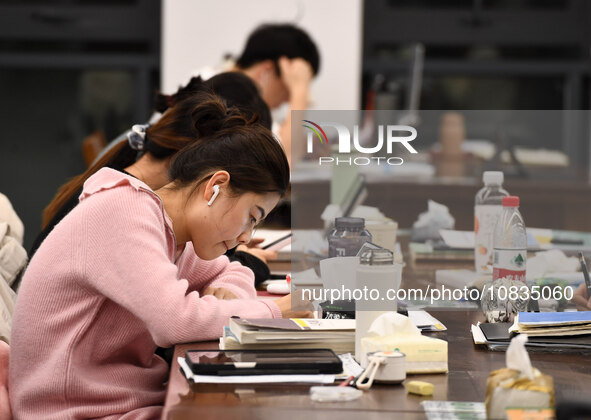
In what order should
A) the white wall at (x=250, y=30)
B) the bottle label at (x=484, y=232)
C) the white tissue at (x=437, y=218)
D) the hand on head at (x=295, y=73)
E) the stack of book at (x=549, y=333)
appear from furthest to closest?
A: the white wall at (x=250, y=30) < the hand on head at (x=295, y=73) < the white tissue at (x=437, y=218) < the bottle label at (x=484, y=232) < the stack of book at (x=549, y=333)

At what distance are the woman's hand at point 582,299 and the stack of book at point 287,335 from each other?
57 centimetres

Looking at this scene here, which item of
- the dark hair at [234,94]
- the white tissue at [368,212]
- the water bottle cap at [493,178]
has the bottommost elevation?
the white tissue at [368,212]

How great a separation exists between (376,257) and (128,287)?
398mm

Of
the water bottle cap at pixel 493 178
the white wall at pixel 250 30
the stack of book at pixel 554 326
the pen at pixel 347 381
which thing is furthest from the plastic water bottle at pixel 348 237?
the white wall at pixel 250 30

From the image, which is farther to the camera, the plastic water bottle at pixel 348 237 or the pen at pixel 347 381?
the plastic water bottle at pixel 348 237

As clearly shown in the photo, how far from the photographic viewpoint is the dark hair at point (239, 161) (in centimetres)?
166

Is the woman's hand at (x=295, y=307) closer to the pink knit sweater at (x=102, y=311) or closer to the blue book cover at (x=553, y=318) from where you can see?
the pink knit sweater at (x=102, y=311)

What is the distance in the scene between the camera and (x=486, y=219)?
7.16ft

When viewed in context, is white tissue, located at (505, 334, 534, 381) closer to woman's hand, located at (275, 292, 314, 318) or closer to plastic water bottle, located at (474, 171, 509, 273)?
woman's hand, located at (275, 292, 314, 318)

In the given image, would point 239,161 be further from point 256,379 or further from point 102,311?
point 256,379

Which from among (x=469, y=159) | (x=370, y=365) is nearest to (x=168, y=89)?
(x=469, y=159)

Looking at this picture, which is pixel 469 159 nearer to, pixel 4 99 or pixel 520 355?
pixel 4 99

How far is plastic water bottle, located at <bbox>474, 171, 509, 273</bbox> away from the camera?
2159mm

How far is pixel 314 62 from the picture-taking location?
4.04 m
